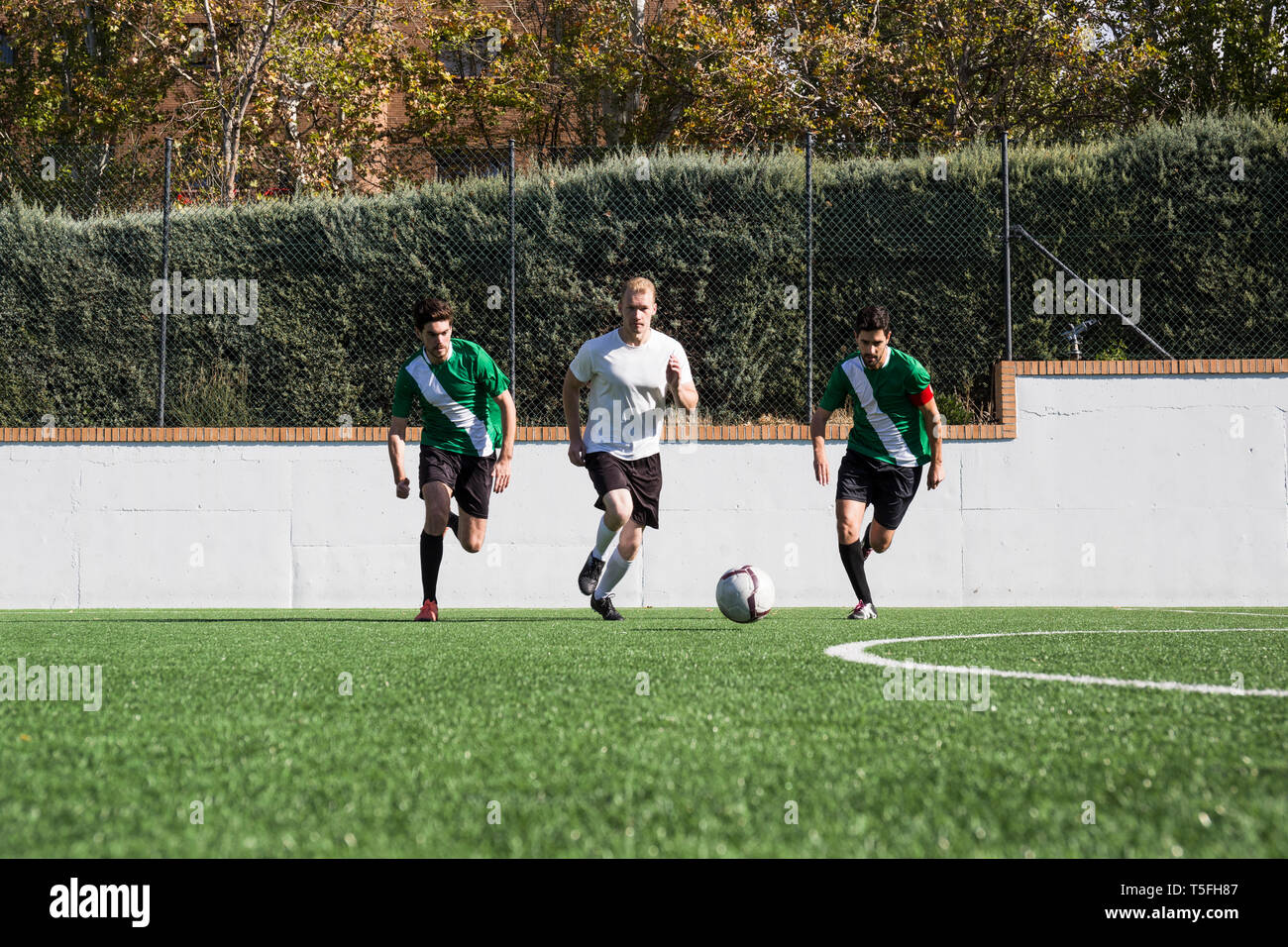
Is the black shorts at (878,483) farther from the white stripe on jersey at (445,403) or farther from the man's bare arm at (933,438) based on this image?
the white stripe on jersey at (445,403)

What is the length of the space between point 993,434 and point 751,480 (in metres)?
2.30

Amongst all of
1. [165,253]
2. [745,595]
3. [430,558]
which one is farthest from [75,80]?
[745,595]

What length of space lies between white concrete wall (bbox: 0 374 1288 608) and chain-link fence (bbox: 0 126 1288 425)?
2.70ft

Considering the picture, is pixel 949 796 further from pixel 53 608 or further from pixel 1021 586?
pixel 53 608

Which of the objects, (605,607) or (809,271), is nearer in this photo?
(605,607)

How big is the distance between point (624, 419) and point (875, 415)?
6.11 feet

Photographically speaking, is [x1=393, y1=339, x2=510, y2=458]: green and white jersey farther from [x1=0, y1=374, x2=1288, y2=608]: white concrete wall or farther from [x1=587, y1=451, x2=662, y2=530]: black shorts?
[x1=0, y1=374, x2=1288, y2=608]: white concrete wall

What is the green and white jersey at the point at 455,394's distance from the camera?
24.5ft

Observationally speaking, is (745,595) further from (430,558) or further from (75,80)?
(75,80)

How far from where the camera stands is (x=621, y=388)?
Result: 6.96 meters

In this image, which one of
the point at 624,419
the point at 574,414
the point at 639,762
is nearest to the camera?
the point at 639,762

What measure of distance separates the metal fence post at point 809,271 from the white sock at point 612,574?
4.63 metres

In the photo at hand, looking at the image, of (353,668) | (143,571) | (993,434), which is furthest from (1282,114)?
(353,668)
